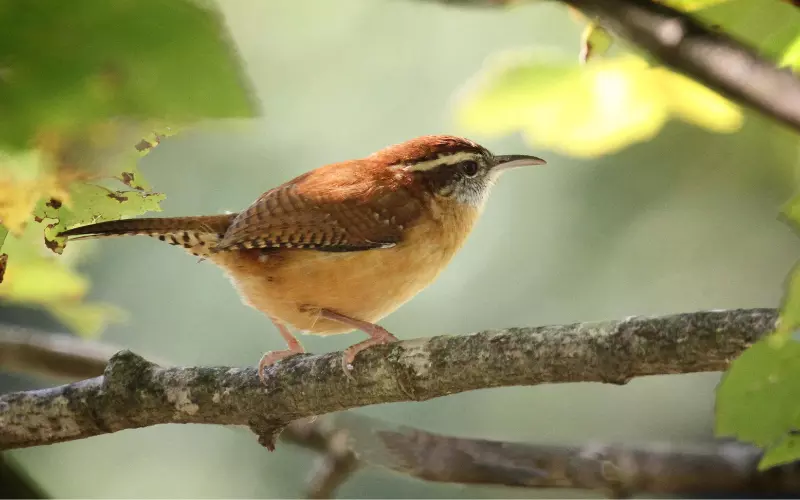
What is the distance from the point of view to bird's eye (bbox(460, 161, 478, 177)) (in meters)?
2.41


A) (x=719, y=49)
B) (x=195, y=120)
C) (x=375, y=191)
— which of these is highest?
(x=375, y=191)

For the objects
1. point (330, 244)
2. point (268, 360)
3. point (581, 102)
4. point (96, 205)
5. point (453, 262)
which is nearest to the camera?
point (96, 205)

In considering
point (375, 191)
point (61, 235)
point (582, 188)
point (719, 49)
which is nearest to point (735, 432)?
point (719, 49)

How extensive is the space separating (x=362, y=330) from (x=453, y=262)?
8.33 feet

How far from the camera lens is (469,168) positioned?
2428 mm

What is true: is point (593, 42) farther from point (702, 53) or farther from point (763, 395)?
point (763, 395)

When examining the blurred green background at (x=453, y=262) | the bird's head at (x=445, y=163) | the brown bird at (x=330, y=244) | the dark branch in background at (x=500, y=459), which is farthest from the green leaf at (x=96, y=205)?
the blurred green background at (x=453, y=262)

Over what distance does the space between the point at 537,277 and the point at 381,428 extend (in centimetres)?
274

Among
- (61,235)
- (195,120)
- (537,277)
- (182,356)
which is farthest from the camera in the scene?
(537,277)

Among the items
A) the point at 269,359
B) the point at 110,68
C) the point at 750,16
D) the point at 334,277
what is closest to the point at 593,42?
the point at 750,16

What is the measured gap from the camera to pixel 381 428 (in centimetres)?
222

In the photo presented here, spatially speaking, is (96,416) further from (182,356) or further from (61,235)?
(182,356)

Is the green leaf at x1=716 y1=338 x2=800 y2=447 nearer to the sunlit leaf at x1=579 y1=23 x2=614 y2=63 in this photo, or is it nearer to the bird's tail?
the sunlit leaf at x1=579 y1=23 x2=614 y2=63

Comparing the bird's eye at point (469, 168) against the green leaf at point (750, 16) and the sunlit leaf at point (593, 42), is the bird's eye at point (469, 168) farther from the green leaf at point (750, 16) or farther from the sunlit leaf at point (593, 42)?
the green leaf at point (750, 16)
